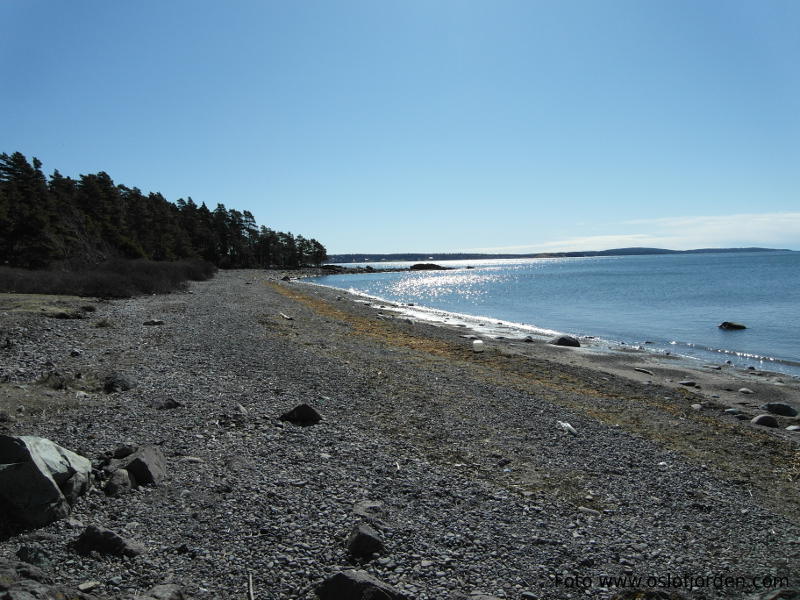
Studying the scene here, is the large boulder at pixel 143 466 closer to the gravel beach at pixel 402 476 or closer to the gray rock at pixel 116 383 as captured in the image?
the gravel beach at pixel 402 476

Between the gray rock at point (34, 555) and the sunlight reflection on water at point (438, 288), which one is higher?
the gray rock at point (34, 555)

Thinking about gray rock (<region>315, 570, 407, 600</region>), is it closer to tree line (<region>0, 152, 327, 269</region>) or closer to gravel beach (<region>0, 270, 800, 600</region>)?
gravel beach (<region>0, 270, 800, 600</region>)

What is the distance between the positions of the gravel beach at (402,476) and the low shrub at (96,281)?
40.4ft

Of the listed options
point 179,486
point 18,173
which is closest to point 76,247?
point 18,173

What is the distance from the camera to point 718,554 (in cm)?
603

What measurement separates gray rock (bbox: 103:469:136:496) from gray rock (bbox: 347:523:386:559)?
9.84 feet

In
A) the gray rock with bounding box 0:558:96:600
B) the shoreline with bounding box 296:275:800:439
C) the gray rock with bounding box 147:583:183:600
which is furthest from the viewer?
the shoreline with bounding box 296:275:800:439

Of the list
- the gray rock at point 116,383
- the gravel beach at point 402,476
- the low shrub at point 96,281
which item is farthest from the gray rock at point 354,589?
the low shrub at point 96,281

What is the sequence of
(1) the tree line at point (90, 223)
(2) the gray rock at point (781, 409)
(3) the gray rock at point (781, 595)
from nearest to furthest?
(3) the gray rock at point (781, 595) < (2) the gray rock at point (781, 409) < (1) the tree line at point (90, 223)

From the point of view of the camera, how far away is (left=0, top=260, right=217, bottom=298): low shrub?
25703 millimetres

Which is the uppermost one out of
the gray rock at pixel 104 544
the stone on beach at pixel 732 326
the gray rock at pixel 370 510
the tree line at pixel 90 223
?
the tree line at pixel 90 223

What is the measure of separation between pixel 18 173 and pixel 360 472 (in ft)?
182

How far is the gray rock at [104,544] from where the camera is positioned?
489 centimetres

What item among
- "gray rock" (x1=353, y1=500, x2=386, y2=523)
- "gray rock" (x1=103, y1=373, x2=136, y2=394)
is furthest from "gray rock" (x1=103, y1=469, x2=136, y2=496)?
"gray rock" (x1=103, y1=373, x2=136, y2=394)
